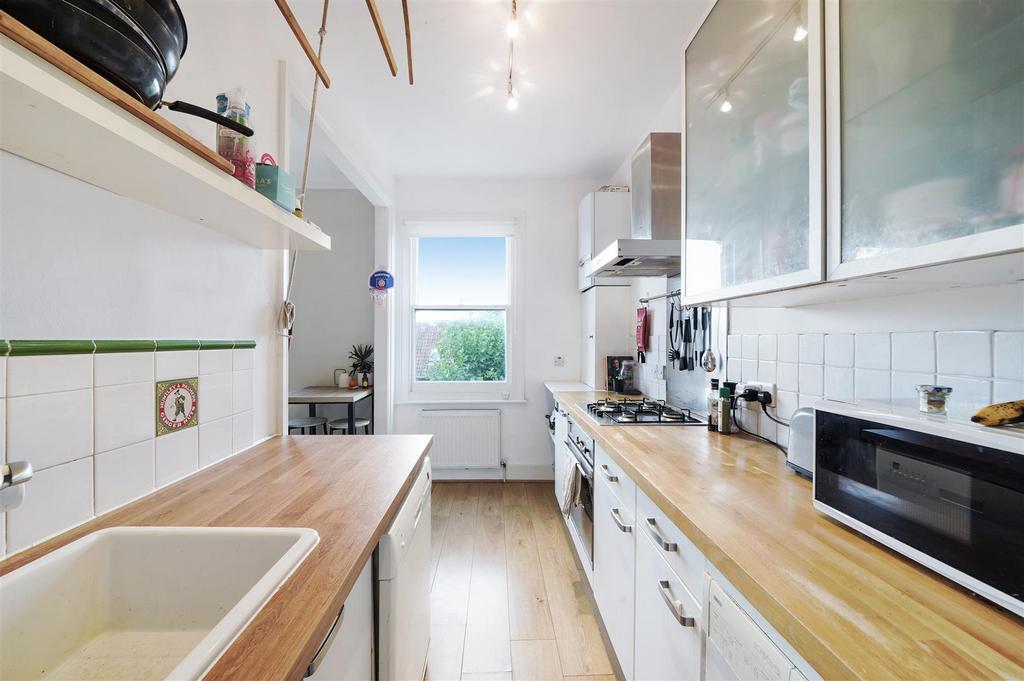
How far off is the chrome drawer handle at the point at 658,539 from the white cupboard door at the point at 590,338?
1995mm

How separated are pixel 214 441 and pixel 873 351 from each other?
198cm

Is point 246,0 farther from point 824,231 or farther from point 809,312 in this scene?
point 809,312

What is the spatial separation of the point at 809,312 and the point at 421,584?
1.59 meters

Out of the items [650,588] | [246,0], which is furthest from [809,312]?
[246,0]

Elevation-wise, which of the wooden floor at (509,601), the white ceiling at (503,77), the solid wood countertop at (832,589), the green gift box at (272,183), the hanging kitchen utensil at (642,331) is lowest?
the wooden floor at (509,601)

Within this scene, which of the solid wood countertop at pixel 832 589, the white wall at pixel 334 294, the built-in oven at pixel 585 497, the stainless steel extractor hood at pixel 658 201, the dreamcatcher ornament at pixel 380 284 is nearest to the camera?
the solid wood countertop at pixel 832 589

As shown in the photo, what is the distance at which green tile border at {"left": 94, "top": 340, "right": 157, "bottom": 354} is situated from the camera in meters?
0.90

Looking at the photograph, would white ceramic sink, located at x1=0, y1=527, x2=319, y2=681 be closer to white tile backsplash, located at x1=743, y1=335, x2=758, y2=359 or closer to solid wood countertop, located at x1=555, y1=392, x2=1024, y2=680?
solid wood countertop, located at x1=555, y1=392, x2=1024, y2=680

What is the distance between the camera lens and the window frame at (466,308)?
11.8 ft

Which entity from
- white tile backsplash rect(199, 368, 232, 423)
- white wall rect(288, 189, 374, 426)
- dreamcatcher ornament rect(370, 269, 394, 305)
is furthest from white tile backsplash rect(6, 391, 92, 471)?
white wall rect(288, 189, 374, 426)

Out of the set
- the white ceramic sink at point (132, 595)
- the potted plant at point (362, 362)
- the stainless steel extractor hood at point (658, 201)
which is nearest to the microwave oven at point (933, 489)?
the white ceramic sink at point (132, 595)

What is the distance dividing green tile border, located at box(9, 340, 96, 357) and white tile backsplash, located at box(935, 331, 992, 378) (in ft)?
6.27

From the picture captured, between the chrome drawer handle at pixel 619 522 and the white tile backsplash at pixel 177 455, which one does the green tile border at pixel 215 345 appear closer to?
the white tile backsplash at pixel 177 455

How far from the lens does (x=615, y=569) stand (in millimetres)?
1468
